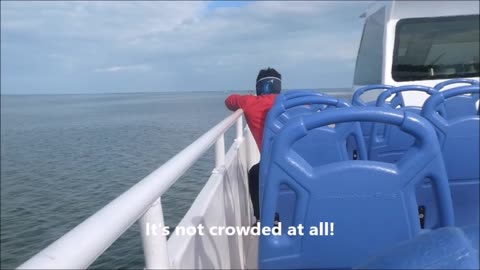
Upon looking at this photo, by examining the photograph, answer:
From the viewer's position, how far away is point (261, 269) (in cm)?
161

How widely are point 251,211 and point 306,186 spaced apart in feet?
8.84

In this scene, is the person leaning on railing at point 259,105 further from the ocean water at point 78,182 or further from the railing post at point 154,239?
the ocean water at point 78,182

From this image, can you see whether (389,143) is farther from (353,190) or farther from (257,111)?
(353,190)

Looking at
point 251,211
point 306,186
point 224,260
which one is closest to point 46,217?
point 251,211

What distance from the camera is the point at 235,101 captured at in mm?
4398

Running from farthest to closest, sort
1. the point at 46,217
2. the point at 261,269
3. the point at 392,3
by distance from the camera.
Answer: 1. the point at 46,217
2. the point at 392,3
3. the point at 261,269

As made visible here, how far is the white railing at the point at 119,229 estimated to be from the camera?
75 centimetres

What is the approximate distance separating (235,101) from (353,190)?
2977 millimetres

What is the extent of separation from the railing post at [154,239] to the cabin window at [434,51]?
17.8 feet

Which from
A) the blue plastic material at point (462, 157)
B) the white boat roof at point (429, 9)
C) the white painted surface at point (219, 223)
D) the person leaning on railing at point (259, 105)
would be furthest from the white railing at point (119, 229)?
the white boat roof at point (429, 9)

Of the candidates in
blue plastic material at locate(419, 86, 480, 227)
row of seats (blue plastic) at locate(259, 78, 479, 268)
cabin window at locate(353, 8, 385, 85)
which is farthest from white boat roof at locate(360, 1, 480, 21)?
row of seats (blue plastic) at locate(259, 78, 479, 268)

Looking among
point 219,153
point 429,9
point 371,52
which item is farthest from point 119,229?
→ point 371,52

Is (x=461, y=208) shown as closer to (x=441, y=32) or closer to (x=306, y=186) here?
(x=306, y=186)

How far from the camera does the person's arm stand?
418 cm
